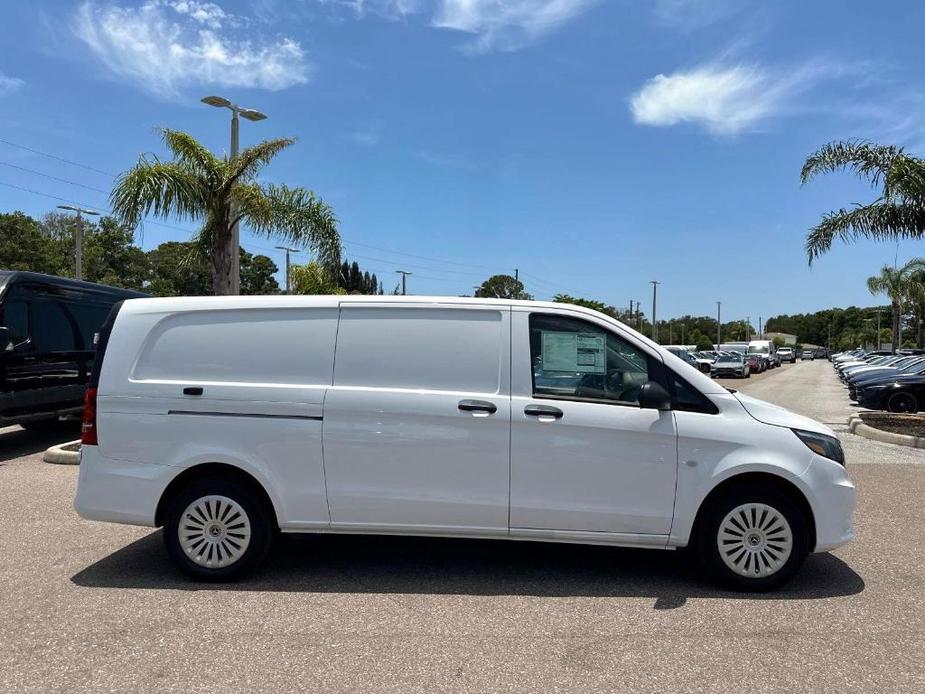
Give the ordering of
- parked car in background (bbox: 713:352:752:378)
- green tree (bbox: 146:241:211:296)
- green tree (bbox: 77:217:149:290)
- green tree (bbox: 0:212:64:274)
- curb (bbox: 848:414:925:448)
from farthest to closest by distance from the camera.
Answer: green tree (bbox: 146:241:211:296) → green tree (bbox: 77:217:149:290) → green tree (bbox: 0:212:64:274) → parked car in background (bbox: 713:352:752:378) → curb (bbox: 848:414:925:448)

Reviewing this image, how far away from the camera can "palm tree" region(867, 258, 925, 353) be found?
41781 millimetres

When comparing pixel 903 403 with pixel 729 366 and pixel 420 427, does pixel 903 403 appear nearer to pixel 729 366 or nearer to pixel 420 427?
pixel 420 427

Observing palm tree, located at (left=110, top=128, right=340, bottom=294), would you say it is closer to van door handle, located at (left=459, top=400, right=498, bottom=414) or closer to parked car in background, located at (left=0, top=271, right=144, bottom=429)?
parked car in background, located at (left=0, top=271, right=144, bottom=429)

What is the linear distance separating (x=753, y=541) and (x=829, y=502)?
0.56m

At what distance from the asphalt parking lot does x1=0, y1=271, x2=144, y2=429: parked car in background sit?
12.6ft

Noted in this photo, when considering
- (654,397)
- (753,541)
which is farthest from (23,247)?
(753,541)

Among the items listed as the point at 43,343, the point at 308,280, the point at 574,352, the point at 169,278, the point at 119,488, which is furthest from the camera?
the point at 169,278

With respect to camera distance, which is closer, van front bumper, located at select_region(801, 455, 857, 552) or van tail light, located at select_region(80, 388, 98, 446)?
van front bumper, located at select_region(801, 455, 857, 552)

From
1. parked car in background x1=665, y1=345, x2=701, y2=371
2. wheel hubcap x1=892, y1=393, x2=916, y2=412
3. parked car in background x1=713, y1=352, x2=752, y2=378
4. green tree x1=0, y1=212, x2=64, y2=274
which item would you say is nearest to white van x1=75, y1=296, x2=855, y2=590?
parked car in background x1=665, y1=345, x2=701, y2=371

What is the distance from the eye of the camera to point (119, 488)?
466 centimetres

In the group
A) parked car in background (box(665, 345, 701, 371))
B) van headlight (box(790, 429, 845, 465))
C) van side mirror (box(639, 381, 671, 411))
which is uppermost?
parked car in background (box(665, 345, 701, 371))

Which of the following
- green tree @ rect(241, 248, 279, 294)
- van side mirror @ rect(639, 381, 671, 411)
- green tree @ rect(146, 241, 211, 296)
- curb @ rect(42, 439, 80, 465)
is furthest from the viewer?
green tree @ rect(241, 248, 279, 294)

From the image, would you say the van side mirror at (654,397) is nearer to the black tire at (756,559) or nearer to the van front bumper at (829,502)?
the black tire at (756,559)

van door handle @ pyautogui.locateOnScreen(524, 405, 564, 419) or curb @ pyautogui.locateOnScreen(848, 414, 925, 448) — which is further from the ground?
van door handle @ pyautogui.locateOnScreen(524, 405, 564, 419)
